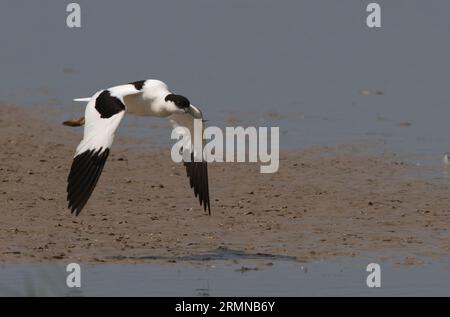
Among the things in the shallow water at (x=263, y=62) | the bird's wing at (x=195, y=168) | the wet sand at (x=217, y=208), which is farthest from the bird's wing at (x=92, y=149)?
the shallow water at (x=263, y=62)

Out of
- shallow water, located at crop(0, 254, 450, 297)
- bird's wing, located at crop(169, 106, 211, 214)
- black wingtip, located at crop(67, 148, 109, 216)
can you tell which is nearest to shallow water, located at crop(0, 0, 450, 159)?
bird's wing, located at crop(169, 106, 211, 214)

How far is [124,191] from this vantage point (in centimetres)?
1544

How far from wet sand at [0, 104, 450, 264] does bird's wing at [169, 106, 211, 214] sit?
23 centimetres

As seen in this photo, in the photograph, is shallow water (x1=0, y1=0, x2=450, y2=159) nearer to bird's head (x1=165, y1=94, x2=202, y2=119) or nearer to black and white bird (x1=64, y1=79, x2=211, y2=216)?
black and white bird (x1=64, y1=79, x2=211, y2=216)

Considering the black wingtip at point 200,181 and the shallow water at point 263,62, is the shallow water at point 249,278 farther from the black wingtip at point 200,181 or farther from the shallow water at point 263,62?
the shallow water at point 263,62

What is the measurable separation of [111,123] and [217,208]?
6.98 feet

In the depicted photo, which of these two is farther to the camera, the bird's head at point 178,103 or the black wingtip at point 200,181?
the black wingtip at point 200,181

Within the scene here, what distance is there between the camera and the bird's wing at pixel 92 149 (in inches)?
497

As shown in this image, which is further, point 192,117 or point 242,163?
point 242,163

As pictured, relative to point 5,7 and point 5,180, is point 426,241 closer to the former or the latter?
point 5,180

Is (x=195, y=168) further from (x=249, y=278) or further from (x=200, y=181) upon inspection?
(x=249, y=278)

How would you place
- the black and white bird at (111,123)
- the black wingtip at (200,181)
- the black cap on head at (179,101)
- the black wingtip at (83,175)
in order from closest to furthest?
the black wingtip at (83,175)
the black and white bird at (111,123)
the black cap on head at (179,101)
the black wingtip at (200,181)

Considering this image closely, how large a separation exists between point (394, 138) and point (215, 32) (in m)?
5.94
